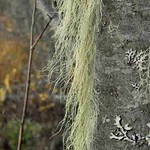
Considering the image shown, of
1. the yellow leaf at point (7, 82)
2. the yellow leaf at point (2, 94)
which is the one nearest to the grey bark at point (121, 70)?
the yellow leaf at point (2, 94)

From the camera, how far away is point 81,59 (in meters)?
1.25

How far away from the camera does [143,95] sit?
114 centimetres

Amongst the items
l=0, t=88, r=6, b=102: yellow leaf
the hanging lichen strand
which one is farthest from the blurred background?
the hanging lichen strand

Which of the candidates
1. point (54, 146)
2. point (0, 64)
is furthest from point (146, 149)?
point (0, 64)

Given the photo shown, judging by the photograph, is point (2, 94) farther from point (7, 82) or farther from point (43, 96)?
point (43, 96)

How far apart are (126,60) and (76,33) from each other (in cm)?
20

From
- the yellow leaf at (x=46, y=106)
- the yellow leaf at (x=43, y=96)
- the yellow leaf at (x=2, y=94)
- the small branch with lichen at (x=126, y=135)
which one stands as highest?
the yellow leaf at (x=2, y=94)

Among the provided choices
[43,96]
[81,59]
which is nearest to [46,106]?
[43,96]

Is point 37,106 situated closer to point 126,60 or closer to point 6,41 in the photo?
point 6,41

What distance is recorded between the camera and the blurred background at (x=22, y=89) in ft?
16.1

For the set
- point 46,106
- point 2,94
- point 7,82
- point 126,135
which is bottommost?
point 126,135

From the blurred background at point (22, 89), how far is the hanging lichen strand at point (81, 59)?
117 inches

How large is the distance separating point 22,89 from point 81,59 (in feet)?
14.4

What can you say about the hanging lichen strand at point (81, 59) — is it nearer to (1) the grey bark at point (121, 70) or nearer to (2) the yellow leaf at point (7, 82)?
(1) the grey bark at point (121, 70)
